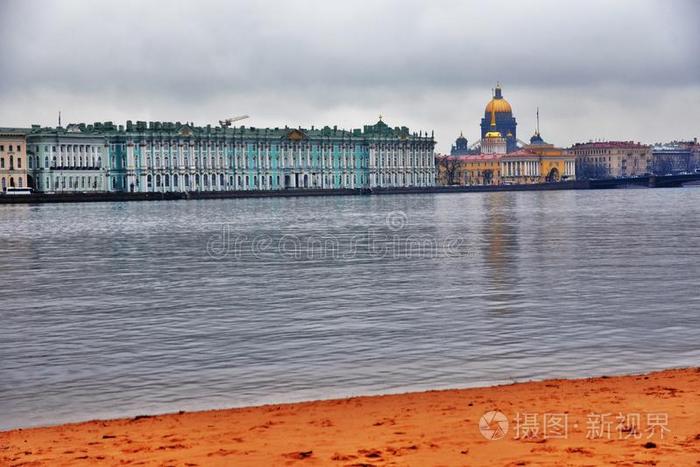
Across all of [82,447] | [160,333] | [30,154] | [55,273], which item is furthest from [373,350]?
[30,154]

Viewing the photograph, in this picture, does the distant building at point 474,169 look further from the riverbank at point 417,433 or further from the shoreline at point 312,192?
the riverbank at point 417,433

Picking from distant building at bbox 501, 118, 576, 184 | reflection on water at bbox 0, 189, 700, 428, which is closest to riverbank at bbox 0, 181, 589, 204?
distant building at bbox 501, 118, 576, 184

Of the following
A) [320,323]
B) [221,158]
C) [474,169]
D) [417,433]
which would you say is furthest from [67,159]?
[417,433]

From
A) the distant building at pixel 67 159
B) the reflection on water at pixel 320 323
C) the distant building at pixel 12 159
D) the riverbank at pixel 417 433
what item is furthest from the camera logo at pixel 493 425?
the distant building at pixel 67 159

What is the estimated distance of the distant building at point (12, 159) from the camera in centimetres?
11025

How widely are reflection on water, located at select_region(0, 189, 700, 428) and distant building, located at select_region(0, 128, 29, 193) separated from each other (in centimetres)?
8505

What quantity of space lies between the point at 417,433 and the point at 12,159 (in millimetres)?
108167

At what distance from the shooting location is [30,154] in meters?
115

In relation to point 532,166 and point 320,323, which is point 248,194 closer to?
point 532,166

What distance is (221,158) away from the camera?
129000 mm

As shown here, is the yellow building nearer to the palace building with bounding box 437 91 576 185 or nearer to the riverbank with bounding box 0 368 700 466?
the palace building with bounding box 437 91 576 185

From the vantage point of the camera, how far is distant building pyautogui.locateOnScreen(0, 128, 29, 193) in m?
110

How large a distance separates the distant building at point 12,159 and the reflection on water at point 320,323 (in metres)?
85.0

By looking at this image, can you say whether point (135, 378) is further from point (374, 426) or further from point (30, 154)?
point (30, 154)
